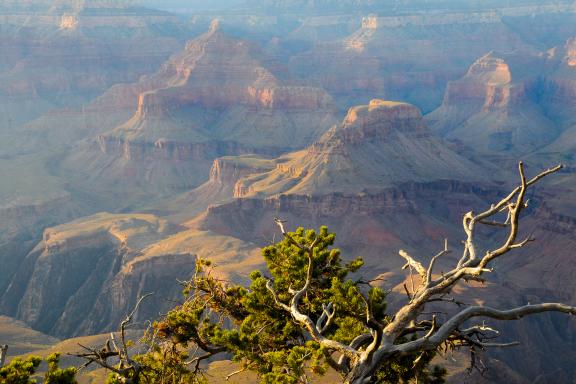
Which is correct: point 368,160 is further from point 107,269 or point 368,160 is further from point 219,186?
point 107,269

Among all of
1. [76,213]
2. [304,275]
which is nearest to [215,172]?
[76,213]

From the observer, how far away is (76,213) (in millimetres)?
165625

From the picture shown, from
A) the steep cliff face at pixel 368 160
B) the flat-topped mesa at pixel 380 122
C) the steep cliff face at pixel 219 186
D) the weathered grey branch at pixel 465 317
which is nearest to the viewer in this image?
the weathered grey branch at pixel 465 317

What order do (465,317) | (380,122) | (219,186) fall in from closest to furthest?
(465,317) → (380,122) → (219,186)

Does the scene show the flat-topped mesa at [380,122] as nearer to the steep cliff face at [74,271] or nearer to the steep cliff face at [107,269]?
the steep cliff face at [107,269]

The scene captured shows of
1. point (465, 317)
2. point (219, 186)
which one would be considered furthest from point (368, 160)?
point (465, 317)

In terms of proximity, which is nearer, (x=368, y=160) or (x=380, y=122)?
(x=368, y=160)

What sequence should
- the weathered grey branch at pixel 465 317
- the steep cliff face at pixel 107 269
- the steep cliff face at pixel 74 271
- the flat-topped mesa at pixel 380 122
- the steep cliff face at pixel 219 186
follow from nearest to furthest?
the weathered grey branch at pixel 465 317 → the steep cliff face at pixel 107 269 → the steep cliff face at pixel 74 271 → the flat-topped mesa at pixel 380 122 → the steep cliff face at pixel 219 186

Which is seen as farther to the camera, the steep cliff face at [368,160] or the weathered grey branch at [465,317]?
the steep cliff face at [368,160]

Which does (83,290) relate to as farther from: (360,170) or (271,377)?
(271,377)

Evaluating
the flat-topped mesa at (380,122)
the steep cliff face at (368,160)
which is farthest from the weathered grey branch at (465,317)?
the flat-topped mesa at (380,122)

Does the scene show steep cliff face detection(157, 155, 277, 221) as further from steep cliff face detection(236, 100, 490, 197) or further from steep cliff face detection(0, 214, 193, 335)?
steep cliff face detection(0, 214, 193, 335)

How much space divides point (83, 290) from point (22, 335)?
3091cm

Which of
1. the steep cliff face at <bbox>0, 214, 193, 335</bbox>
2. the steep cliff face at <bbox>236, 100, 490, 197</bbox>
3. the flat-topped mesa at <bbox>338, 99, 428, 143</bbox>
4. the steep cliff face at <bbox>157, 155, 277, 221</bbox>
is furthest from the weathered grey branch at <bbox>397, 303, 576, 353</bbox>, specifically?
the steep cliff face at <bbox>157, 155, 277, 221</bbox>
